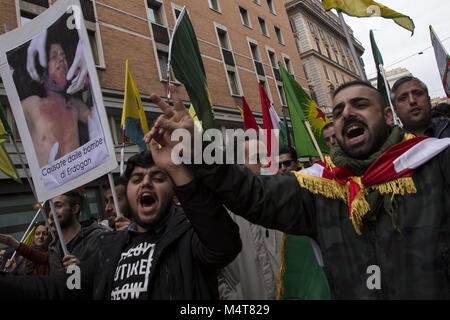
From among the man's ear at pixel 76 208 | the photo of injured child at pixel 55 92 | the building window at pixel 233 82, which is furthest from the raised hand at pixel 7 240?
the building window at pixel 233 82

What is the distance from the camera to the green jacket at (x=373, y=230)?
1.32 metres

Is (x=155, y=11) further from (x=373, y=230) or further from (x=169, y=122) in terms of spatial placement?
(x=373, y=230)

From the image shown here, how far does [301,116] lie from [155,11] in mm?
13100

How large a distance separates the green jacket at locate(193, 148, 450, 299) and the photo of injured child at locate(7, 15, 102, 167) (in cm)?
137

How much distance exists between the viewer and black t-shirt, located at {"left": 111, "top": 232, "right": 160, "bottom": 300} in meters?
1.64

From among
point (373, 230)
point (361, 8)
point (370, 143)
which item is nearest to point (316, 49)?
point (361, 8)

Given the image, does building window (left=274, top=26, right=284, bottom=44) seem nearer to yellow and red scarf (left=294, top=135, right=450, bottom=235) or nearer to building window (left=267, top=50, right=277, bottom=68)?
building window (left=267, top=50, right=277, bottom=68)

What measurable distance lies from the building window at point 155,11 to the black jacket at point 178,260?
14152mm

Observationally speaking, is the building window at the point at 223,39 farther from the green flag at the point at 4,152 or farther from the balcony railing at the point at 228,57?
the green flag at the point at 4,152

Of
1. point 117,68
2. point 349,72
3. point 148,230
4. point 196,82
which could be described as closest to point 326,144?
point 196,82

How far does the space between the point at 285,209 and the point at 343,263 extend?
1.12 feet

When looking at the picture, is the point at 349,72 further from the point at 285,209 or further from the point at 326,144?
the point at 285,209

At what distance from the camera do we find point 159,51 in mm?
13914

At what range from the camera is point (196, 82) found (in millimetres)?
2094
